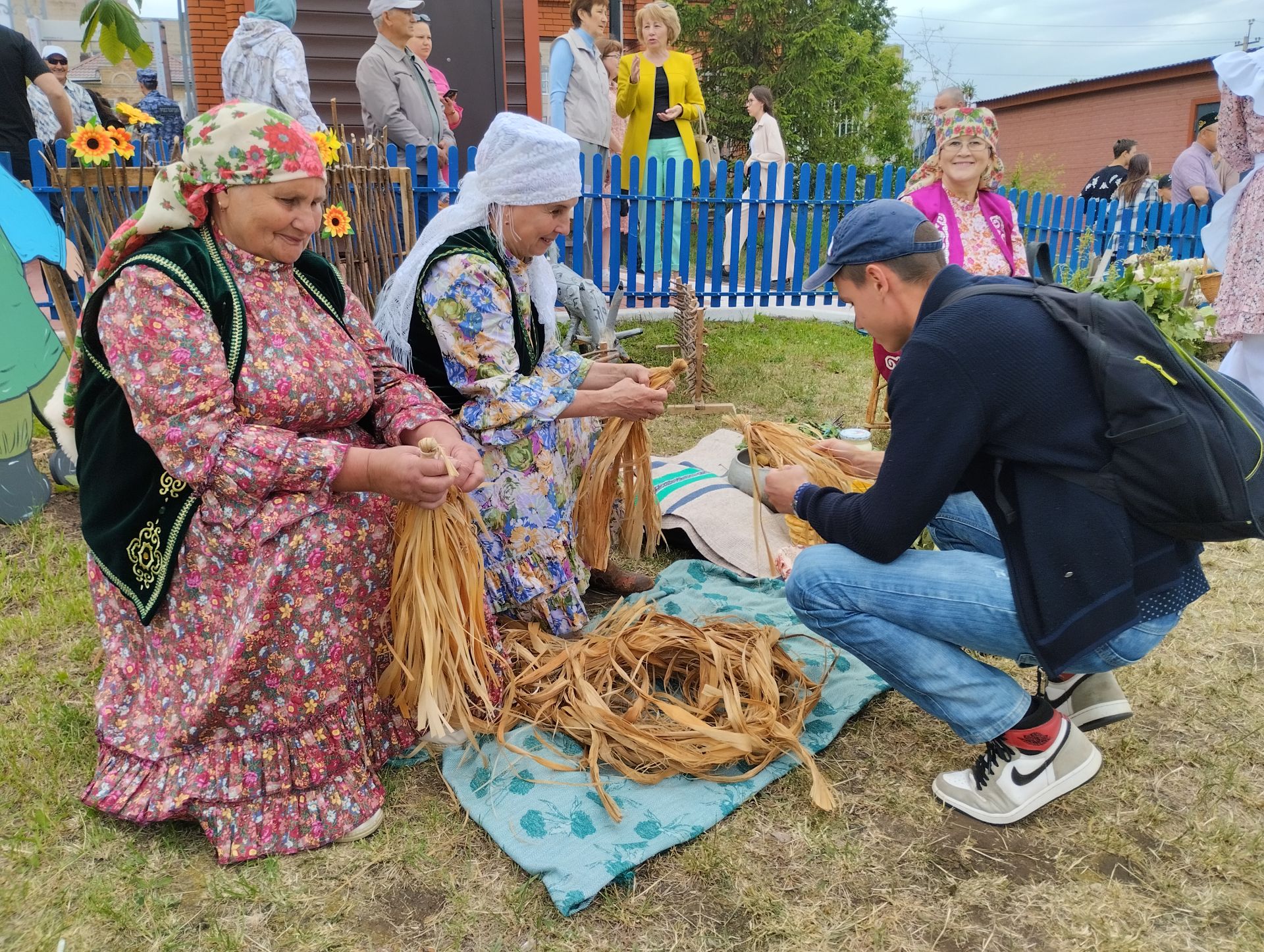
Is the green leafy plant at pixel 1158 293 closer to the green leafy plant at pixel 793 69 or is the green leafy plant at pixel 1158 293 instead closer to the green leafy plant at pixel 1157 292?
the green leafy plant at pixel 1157 292

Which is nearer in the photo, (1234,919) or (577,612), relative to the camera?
(1234,919)

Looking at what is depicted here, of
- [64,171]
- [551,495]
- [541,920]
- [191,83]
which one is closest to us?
[541,920]

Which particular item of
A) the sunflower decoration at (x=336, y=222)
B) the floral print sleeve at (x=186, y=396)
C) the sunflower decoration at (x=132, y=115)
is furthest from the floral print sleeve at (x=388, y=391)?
the sunflower decoration at (x=336, y=222)

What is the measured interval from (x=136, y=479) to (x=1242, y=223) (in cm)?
467

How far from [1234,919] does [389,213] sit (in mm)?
4827

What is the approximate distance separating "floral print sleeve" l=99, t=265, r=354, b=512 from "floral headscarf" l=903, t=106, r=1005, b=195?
11.6 feet

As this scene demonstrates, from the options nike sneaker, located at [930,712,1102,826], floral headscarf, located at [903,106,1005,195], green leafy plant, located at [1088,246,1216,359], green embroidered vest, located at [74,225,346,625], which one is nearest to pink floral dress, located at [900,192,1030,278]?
floral headscarf, located at [903,106,1005,195]

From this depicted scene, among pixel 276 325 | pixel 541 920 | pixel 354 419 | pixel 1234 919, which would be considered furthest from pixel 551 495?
pixel 1234 919

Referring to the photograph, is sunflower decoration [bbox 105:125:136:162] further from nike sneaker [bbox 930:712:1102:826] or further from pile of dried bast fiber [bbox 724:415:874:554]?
nike sneaker [bbox 930:712:1102:826]

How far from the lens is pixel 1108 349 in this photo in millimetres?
1769

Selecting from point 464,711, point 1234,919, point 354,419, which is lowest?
point 1234,919

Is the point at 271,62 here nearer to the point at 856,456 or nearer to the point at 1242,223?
the point at 856,456

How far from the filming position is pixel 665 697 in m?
2.57

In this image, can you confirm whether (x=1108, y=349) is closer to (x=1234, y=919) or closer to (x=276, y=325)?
(x=1234, y=919)
